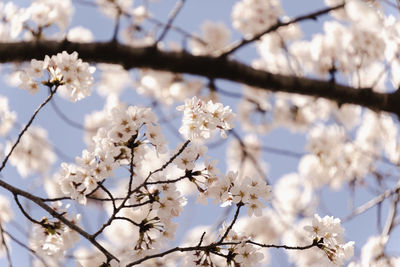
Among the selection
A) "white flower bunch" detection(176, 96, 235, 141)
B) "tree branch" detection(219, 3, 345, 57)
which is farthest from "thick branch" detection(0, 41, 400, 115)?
"white flower bunch" detection(176, 96, 235, 141)

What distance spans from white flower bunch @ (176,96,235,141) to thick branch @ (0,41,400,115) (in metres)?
1.70

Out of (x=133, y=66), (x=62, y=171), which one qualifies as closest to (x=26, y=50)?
(x=133, y=66)

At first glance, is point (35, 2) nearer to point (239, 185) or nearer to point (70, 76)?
point (70, 76)

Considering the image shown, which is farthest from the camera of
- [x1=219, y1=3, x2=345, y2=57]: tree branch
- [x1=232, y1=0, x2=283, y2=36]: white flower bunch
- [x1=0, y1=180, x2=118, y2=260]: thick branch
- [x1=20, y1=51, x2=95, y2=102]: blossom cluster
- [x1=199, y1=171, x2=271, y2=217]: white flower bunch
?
[x1=232, y1=0, x2=283, y2=36]: white flower bunch

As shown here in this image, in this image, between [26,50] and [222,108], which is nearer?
[222,108]

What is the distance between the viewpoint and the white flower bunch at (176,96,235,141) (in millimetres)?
1461

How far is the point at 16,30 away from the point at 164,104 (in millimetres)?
2258

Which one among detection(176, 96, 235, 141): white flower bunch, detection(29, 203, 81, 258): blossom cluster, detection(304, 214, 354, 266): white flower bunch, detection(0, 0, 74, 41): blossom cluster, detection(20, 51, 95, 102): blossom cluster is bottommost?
detection(304, 214, 354, 266): white flower bunch

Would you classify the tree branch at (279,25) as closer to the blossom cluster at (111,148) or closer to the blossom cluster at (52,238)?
the blossom cluster at (111,148)

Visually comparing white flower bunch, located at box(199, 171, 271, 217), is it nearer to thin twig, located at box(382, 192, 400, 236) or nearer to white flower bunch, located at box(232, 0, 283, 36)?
thin twig, located at box(382, 192, 400, 236)

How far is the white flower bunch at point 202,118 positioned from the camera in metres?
1.46

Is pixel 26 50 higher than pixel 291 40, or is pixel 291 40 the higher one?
pixel 291 40

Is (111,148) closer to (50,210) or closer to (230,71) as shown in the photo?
(50,210)

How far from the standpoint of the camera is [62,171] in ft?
5.19
